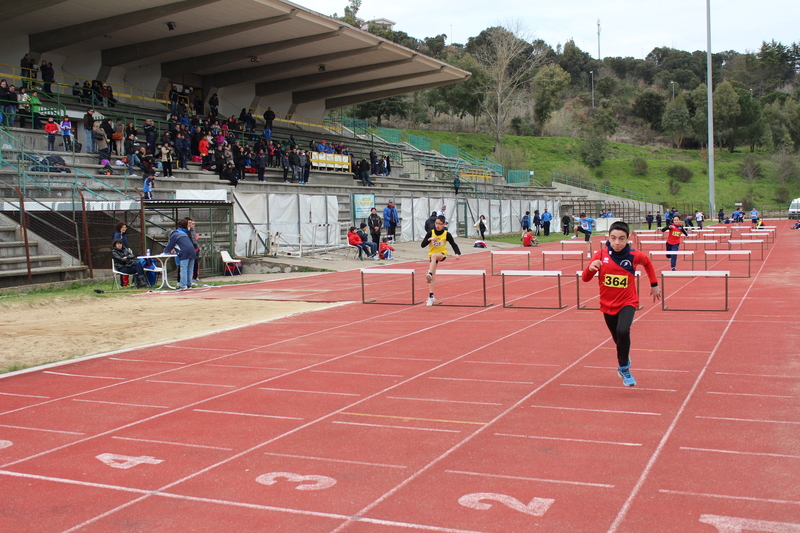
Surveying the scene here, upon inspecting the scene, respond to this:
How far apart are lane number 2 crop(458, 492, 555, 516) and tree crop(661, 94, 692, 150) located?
9877 centimetres

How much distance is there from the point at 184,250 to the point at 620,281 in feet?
46.0

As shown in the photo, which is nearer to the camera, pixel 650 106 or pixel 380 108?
pixel 380 108

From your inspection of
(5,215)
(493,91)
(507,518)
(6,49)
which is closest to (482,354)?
(507,518)

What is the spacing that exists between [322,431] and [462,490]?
1882 millimetres

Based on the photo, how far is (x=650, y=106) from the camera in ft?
330

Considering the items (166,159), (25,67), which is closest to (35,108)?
(25,67)

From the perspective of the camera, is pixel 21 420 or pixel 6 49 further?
pixel 6 49

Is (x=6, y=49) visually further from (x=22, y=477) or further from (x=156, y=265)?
(x=22, y=477)

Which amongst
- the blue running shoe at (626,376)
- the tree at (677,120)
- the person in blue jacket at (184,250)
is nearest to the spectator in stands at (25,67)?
the person in blue jacket at (184,250)

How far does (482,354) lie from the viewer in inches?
385

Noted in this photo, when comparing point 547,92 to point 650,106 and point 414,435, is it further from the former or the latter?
point 414,435

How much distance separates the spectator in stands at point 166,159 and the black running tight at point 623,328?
2237 cm

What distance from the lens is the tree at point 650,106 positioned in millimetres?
99562

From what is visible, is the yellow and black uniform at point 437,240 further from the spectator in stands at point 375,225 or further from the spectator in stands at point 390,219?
the spectator in stands at point 390,219
